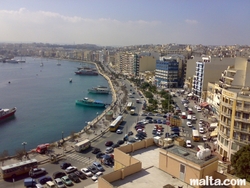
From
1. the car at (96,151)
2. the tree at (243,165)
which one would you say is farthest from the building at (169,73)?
the tree at (243,165)

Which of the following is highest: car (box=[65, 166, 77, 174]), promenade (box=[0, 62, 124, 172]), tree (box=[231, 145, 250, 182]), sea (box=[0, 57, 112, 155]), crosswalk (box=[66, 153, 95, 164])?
tree (box=[231, 145, 250, 182])

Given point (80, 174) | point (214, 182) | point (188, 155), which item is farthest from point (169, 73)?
point (214, 182)

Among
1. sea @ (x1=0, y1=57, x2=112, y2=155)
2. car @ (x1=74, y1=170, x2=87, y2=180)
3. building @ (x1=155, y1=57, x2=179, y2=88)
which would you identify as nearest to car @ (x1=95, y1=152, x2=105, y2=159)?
car @ (x1=74, y1=170, x2=87, y2=180)

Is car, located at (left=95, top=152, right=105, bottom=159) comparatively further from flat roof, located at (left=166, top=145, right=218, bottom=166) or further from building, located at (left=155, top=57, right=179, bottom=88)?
building, located at (left=155, top=57, right=179, bottom=88)

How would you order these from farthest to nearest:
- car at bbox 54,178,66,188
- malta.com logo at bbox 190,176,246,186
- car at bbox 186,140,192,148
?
car at bbox 186,140,192,148 < car at bbox 54,178,66,188 < malta.com logo at bbox 190,176,246,186

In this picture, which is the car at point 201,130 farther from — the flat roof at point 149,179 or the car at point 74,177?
the flat roof at point 149,179

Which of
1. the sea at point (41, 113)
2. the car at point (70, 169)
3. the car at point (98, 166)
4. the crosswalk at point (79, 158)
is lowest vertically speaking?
the sea at point (41, 113)

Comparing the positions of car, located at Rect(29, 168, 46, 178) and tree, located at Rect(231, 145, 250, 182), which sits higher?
tree, located at Rect(231, 145, 250, 182)

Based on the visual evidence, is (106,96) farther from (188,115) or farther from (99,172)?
(99,172)

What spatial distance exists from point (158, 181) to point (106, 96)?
24333 mm

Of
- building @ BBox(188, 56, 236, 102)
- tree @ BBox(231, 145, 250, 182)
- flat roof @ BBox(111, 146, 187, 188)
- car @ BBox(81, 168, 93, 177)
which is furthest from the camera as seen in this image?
building @ BBox(188, 56, 236, 102)

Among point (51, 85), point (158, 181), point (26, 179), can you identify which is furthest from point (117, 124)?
point (51, 85)

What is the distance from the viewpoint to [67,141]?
1362 centimetres

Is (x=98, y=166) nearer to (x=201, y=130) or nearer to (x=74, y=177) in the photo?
(x=74, y=177)
